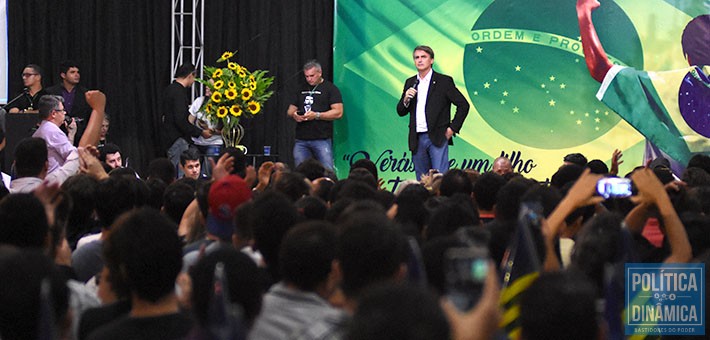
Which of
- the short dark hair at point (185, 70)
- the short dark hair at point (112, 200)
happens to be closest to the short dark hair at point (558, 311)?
the short dark hair at point (112, 200)

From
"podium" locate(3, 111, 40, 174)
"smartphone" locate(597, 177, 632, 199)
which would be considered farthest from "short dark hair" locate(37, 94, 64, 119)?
"smartphone" locate(597, 177, 632, 199)

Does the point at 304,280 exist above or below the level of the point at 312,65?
above

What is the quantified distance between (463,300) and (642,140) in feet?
32.4

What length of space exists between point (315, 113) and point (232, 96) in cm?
83

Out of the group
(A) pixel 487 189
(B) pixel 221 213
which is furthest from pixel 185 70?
(B) pixel 221 213

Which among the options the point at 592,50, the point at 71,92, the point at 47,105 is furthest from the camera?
the point at 592,50

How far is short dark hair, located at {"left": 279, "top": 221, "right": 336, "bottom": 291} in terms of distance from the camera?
2799 mm

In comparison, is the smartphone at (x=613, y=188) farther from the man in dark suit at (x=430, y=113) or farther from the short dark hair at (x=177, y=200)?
the man in dark suit at (x=430, y=113)

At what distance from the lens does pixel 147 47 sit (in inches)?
460

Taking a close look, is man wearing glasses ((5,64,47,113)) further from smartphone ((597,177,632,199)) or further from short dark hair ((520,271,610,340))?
short dark hair ((520,271,610,340))

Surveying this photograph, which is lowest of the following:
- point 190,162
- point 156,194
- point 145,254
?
point 190,162

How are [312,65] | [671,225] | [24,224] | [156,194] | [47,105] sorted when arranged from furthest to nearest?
[312,65], [47,105], [156,194], [671,225], [24,224]

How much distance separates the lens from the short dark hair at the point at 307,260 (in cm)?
280

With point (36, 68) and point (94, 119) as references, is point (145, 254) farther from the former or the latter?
point (36, 68)
